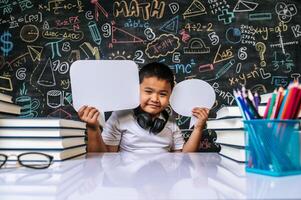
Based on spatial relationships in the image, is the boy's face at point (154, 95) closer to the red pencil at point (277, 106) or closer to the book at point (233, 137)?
the book at point (233, 137)

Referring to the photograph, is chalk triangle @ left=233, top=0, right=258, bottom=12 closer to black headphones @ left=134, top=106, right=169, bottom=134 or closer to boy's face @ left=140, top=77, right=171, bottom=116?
boy's face @ left=140, top=77, right=171, bottom=116

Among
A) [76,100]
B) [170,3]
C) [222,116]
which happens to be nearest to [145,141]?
[76,100]

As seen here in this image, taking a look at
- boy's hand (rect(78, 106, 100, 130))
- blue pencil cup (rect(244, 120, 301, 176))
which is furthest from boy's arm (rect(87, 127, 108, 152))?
Answer: blue pencil cup (rect(244, 120, 301, 176))

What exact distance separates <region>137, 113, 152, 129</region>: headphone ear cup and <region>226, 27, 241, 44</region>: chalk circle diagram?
99 centimetres

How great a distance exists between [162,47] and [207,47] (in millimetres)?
293

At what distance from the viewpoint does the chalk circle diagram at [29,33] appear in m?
2.20

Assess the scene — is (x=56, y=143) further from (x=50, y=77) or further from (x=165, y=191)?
(x=50, y=77)

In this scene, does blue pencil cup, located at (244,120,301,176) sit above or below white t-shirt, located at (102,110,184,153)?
above

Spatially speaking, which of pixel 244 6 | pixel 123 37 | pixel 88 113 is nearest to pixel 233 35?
pixel 244 6

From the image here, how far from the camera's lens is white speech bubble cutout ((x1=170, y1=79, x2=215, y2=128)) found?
122cm

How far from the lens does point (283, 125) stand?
60 centimetres

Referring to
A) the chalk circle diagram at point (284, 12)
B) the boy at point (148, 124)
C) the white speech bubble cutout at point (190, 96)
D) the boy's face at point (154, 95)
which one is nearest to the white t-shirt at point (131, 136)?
the boy at point (148, 124)

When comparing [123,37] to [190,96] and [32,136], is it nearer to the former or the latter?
[190,96]

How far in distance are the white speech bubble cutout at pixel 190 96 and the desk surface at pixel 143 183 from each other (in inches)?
18.9
